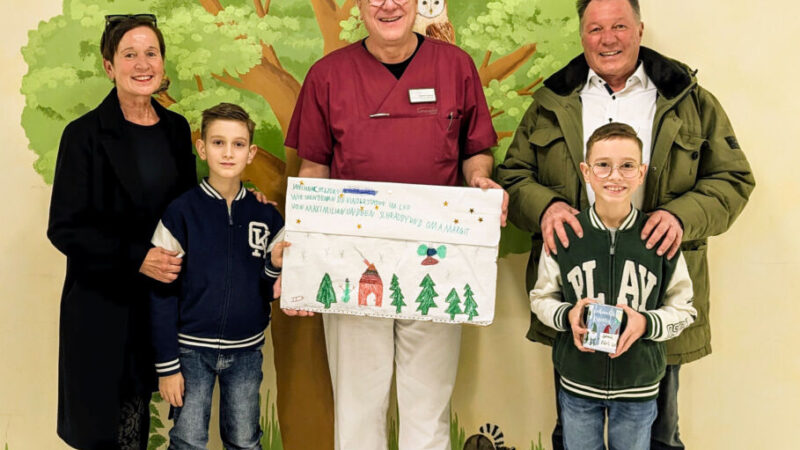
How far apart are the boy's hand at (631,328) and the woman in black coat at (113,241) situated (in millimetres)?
1411

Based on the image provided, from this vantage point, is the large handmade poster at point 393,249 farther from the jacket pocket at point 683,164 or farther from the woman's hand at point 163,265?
the jacket pocket at point 683,164

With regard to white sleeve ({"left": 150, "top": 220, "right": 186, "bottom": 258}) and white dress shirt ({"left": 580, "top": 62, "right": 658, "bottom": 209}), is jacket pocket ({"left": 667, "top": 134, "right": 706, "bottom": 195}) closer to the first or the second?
white dress shirt ({"left": 580, "top": 62, "right": 658, "bottom": 209})

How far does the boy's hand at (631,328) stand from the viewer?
1.90 meters

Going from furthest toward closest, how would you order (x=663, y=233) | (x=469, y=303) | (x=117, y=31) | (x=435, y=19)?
(x=435, y=19)
(x=117, y=31)
(x=469, y=303)
(x=663, y=233)

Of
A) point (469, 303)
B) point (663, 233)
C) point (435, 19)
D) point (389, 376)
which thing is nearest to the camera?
point (663, 233)

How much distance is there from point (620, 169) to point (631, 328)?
0.47m

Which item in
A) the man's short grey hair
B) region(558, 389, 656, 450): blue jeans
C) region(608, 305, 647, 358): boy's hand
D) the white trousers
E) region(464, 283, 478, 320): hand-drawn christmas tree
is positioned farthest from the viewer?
the white trousers

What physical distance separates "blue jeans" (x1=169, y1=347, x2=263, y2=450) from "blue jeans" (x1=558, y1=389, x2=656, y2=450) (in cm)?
106

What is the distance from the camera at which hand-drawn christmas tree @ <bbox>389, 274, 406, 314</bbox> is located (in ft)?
7.08

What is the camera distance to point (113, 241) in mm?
2188

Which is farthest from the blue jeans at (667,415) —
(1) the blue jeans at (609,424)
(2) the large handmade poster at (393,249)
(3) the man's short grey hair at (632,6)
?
(3) the man's short grey hair at (632,6)

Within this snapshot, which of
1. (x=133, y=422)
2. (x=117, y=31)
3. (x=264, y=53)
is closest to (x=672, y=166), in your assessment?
(x=264, y=53)

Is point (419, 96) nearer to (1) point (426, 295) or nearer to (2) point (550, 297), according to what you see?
(1) point (426, 295)

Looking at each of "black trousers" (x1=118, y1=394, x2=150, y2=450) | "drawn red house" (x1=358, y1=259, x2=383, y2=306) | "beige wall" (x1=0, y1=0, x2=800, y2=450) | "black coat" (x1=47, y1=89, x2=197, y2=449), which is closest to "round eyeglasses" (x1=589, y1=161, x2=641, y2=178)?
"drawn red house" (x1=358, y1=259, x2=383, y2=306)
